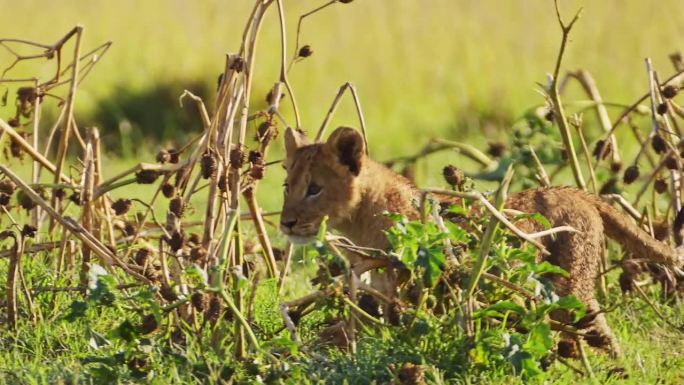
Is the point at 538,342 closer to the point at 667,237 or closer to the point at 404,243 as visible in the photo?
the point at 404,243

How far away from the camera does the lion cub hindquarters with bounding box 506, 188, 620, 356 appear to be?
5.58 meters

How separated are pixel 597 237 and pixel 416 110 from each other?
7.15m

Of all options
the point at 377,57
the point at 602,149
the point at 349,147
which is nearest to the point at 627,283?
the point at 602,149

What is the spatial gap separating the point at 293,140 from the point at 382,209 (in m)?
0.46

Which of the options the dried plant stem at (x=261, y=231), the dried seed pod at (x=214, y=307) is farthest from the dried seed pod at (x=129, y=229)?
the dried seed pod at (x=214, y=307)

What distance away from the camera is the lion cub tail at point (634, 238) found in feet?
19.0

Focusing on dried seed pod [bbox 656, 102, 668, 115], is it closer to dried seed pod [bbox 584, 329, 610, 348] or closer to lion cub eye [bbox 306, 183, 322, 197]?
dried seed pod [bbox 584, 329, 610, 348]

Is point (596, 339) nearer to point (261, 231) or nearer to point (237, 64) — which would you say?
point (261, 231)

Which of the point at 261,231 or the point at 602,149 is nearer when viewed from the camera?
the point at 261,231

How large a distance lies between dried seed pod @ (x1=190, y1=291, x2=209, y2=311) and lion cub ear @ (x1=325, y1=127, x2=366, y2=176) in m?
1.35

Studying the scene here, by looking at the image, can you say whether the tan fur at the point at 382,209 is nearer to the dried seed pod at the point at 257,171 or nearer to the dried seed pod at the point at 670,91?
the dried seed pod at the point at 670,91

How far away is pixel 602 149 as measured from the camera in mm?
6195

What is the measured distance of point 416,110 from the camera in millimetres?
12758

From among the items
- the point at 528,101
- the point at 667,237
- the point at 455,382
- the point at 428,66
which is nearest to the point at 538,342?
the point at 455,382
